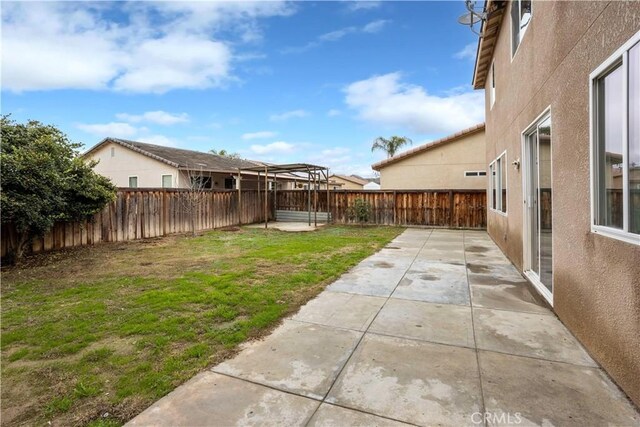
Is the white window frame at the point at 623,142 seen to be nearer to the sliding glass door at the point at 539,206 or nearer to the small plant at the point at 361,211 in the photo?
the sliding glass door at the point at 539,206

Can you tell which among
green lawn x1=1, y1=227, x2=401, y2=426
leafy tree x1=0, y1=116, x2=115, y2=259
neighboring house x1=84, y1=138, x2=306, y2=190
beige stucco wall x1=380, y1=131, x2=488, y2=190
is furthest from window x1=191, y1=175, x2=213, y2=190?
beige stucco wall x1=380, y1=131, x2=488, y2=190

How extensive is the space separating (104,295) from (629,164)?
6114mm

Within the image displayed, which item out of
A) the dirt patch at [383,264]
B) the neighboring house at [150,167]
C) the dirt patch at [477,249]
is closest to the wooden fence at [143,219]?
the neighboring house at [150,167]

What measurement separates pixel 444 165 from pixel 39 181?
16089 millimetres

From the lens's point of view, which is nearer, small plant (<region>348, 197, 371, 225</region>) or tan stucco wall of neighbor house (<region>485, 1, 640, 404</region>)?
tan stucco wall of neighbor house (<region>485, 1, 640, 404</region>)

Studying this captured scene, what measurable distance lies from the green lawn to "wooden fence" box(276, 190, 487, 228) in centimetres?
763

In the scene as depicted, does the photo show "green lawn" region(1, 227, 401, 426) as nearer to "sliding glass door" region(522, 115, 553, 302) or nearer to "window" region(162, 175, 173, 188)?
"sliding glass door" region(522, 115, 553, 302)

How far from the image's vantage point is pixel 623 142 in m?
2.35

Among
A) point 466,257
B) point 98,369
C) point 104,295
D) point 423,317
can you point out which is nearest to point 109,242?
point 104,295

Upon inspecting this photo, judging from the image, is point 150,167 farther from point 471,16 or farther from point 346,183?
point 346,183

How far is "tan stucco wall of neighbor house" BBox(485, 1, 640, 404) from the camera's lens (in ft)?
7.43

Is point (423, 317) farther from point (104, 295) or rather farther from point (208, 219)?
point (208, 219)

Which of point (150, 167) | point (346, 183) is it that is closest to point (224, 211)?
A: point (150, 167)

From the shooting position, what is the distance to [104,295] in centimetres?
461
